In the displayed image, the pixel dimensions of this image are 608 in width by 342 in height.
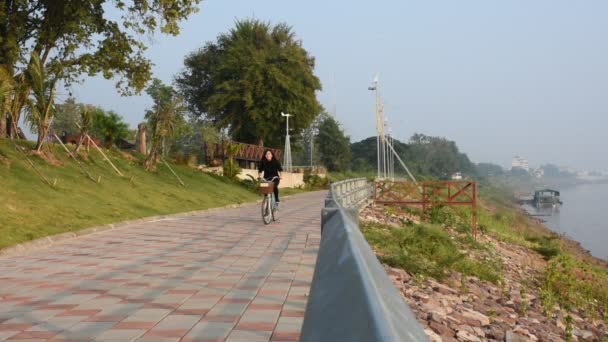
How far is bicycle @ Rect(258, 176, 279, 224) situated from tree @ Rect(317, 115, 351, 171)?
63667mm

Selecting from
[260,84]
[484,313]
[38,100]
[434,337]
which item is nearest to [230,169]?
[260,84]

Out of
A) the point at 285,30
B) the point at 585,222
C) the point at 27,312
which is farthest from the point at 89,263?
the point at 585,222

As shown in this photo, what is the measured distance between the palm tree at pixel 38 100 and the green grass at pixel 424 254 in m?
11.0

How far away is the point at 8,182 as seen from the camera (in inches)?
652

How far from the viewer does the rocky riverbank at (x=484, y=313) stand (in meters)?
7.00

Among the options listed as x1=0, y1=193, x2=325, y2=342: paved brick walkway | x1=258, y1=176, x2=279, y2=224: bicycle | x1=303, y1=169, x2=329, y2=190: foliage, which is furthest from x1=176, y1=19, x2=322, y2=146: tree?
x1=0, y1=193, x2=325, y2=342: paved brick walkway

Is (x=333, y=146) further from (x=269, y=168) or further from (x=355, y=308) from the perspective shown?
(x=355, y=308)

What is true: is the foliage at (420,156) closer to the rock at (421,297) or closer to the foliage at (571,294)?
the foliage at (571,294)

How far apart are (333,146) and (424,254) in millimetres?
66710

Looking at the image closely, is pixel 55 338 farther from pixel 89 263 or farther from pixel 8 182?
pixel 8 182

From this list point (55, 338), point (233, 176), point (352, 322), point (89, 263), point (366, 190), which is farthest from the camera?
point (233, 176)

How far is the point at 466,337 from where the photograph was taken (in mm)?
6438

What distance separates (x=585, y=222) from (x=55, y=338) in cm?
7760

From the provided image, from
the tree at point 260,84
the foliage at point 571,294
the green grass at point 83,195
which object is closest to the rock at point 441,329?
the foliage at point 571,294
